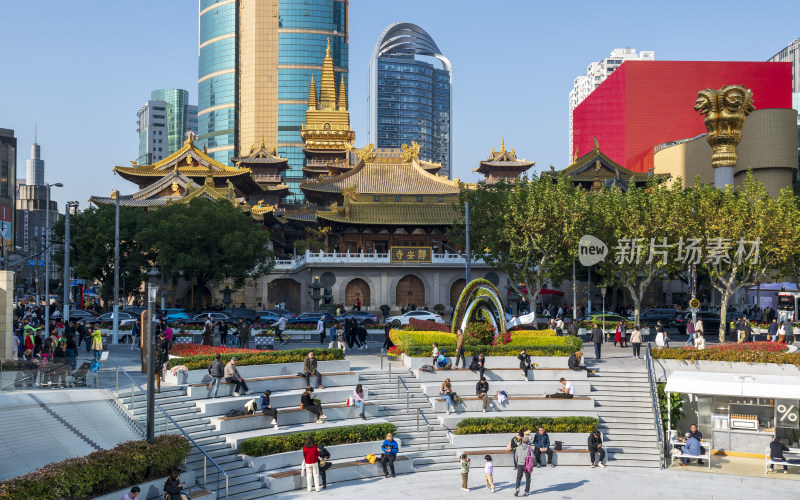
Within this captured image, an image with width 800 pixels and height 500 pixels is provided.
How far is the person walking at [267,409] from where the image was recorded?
25.8 metres

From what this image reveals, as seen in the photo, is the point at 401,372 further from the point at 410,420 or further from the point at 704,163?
the point at 704,163

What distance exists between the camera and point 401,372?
3238 centimetres

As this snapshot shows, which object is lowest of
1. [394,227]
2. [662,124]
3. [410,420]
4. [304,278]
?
[410,420]

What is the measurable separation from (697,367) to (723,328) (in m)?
9.33

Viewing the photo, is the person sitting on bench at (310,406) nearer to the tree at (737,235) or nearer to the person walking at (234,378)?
the person walking at (234,378)

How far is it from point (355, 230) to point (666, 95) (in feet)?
173

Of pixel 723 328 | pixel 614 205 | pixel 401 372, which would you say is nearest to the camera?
pixel 401 372

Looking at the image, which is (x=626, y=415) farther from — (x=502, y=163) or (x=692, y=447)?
(x=502, y=163)

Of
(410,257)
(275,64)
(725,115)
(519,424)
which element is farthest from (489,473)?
(275,64)

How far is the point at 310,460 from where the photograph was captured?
23.4 meters

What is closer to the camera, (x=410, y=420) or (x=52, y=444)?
(x=52, y=444)

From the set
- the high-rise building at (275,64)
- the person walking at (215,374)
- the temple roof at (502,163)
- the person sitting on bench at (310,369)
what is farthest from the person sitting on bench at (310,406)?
the high-rise building at (275,64)

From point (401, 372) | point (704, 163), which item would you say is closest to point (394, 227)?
point (704, 163)

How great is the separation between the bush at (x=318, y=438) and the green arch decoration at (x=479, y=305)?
8511 mm
